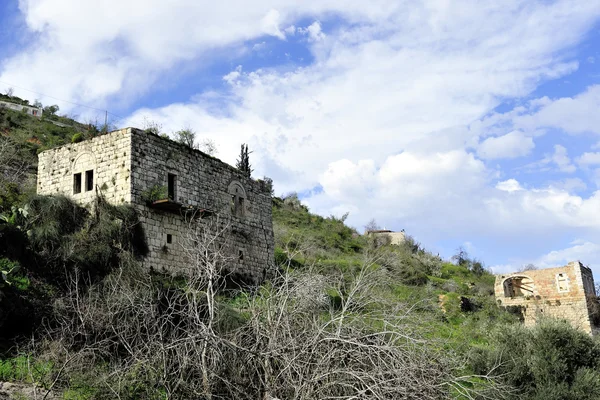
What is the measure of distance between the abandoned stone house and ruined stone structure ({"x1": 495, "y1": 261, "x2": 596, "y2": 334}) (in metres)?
17.9

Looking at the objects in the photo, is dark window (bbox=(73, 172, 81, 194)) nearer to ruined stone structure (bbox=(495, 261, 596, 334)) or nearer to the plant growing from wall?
the plant growing from wall

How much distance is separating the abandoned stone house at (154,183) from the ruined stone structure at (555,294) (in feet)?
58.6

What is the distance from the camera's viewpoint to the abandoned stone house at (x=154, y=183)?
1741cm

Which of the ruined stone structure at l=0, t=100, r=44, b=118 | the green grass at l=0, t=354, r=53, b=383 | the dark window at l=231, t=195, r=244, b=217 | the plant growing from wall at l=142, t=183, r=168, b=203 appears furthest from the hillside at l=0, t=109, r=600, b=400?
the ruined stone structure at l=0, t=100, r=44, b=118

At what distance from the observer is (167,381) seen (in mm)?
9992

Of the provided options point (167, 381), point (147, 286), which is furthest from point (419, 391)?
point (147, 286)

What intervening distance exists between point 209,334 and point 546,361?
A: 11.0m

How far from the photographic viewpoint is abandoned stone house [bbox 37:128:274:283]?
57.1 ft

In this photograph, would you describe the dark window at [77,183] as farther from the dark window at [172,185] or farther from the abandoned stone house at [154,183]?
the dark window at [172,185]

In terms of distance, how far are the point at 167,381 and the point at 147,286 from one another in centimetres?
537

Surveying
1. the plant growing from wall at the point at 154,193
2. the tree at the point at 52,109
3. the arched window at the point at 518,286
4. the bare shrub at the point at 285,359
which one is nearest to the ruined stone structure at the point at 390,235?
the arched window at the point at 518,286

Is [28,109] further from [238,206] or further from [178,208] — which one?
[178,208]

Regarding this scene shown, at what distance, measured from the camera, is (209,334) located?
10.0 meters

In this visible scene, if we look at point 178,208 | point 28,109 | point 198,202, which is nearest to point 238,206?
point 198,202
